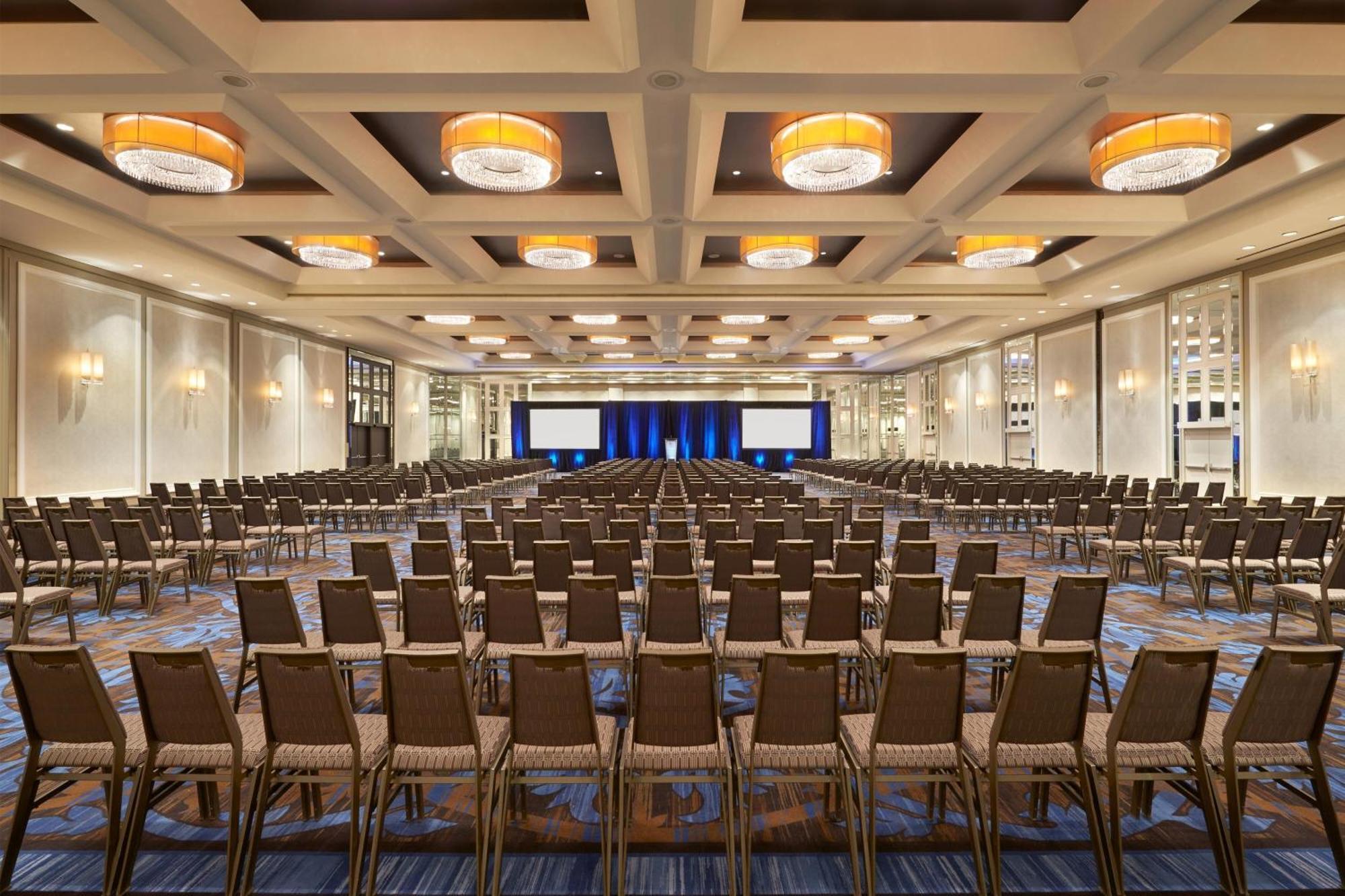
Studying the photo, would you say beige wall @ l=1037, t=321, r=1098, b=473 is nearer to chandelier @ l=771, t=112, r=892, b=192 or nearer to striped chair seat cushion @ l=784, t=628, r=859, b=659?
chandelier @ l=771, t=112, r=892, b=192

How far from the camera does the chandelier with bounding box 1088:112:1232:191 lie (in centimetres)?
647

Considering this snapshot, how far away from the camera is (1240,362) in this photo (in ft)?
36.8

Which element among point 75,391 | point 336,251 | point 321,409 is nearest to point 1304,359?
point 336,251

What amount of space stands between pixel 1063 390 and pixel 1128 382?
99.1 inches

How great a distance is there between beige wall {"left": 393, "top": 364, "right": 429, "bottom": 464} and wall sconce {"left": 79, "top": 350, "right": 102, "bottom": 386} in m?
13.1

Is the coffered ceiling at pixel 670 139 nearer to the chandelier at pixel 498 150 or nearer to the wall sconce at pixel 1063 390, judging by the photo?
the chandelier at pixel 498 150

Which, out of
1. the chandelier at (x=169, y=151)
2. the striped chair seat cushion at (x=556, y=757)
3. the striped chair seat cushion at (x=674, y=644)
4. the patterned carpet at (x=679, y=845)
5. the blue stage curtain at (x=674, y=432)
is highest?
the chandelier at (x=169, y=151)

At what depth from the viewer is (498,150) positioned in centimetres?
647

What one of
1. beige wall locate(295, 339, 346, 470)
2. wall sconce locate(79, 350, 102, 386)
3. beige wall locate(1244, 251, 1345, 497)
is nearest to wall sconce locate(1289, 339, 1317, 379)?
beige wall locate(1244, 251, 1345, 497)

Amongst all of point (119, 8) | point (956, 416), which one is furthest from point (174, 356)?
point (956, 416)

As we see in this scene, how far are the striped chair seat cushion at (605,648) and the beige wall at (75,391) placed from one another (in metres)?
10.2

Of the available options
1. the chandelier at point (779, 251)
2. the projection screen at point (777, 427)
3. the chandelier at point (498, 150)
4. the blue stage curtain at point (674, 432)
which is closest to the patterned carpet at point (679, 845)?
the chandelier at point (498, 150)

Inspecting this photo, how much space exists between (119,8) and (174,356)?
10.3 metres

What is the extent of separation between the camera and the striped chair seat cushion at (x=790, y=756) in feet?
8.30
